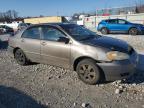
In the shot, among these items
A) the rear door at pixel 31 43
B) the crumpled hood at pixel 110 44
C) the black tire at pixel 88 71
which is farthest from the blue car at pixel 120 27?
the black tire at pixel 88 71

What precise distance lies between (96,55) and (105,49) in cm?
26

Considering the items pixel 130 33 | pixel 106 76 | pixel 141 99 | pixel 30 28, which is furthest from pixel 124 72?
pixel 130 33

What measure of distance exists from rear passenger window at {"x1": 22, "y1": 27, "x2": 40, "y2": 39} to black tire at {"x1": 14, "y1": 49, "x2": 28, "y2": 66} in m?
0.56

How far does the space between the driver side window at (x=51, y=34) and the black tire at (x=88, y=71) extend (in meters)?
1.10

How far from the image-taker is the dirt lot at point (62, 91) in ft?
17.3

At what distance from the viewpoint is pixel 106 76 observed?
245 inches

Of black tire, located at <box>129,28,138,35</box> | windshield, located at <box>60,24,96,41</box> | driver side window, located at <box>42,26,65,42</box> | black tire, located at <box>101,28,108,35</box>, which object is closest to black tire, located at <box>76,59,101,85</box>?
windshield, located at <box>60,24,96,41</box>

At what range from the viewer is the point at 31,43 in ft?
26.4

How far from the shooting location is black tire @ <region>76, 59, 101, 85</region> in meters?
6.30

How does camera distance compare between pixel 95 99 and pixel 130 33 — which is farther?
pixel 130 33

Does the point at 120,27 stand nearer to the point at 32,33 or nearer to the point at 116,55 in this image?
the point at 32,33

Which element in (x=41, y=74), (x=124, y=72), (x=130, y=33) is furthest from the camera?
(x=130, y=33)

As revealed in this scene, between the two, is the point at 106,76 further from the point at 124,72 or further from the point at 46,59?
the point at 46,59

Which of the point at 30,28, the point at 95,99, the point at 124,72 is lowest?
the point at 95,99
